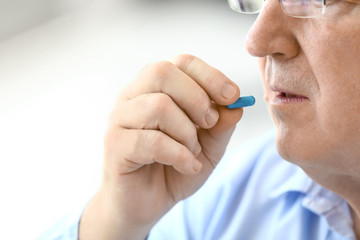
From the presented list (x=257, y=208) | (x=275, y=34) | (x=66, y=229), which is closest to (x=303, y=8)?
(x=275, y=34)

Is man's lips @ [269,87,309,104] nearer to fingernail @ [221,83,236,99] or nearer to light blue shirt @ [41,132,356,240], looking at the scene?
fingernail @ [221,83,236,99]

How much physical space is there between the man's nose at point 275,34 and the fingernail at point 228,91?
0.35ft

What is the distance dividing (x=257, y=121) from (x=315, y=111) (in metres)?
1.54

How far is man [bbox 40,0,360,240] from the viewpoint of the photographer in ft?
3.44

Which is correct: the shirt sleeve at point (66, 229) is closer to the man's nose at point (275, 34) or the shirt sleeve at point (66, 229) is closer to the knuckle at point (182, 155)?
the knuckle at point (182, 155)

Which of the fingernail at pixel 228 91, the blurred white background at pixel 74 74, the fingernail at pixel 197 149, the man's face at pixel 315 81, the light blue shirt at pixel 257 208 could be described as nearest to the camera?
the man's face at pixel 315 81

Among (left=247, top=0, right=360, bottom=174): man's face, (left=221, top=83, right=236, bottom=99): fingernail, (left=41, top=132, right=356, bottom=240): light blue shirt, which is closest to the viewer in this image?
(left=247, top=0, right=360, bottom=174): man's face

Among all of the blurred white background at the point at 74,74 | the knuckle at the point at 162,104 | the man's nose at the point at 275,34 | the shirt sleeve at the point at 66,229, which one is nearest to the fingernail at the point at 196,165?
the knuckle at the point at 162,104

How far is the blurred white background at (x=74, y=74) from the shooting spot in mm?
2273

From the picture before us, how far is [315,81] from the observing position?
3.50ft

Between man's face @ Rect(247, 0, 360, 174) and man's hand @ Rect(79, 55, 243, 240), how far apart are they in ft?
0.39

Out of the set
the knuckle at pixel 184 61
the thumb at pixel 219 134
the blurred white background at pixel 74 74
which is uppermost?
the blurred white background at pixel 74 74

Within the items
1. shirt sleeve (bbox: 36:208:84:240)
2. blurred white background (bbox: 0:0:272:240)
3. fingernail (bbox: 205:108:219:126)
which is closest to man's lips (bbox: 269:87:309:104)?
fingernail (bbox: 205:108:219:126)

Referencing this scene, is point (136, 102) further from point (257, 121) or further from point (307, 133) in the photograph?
point (257, 121)
